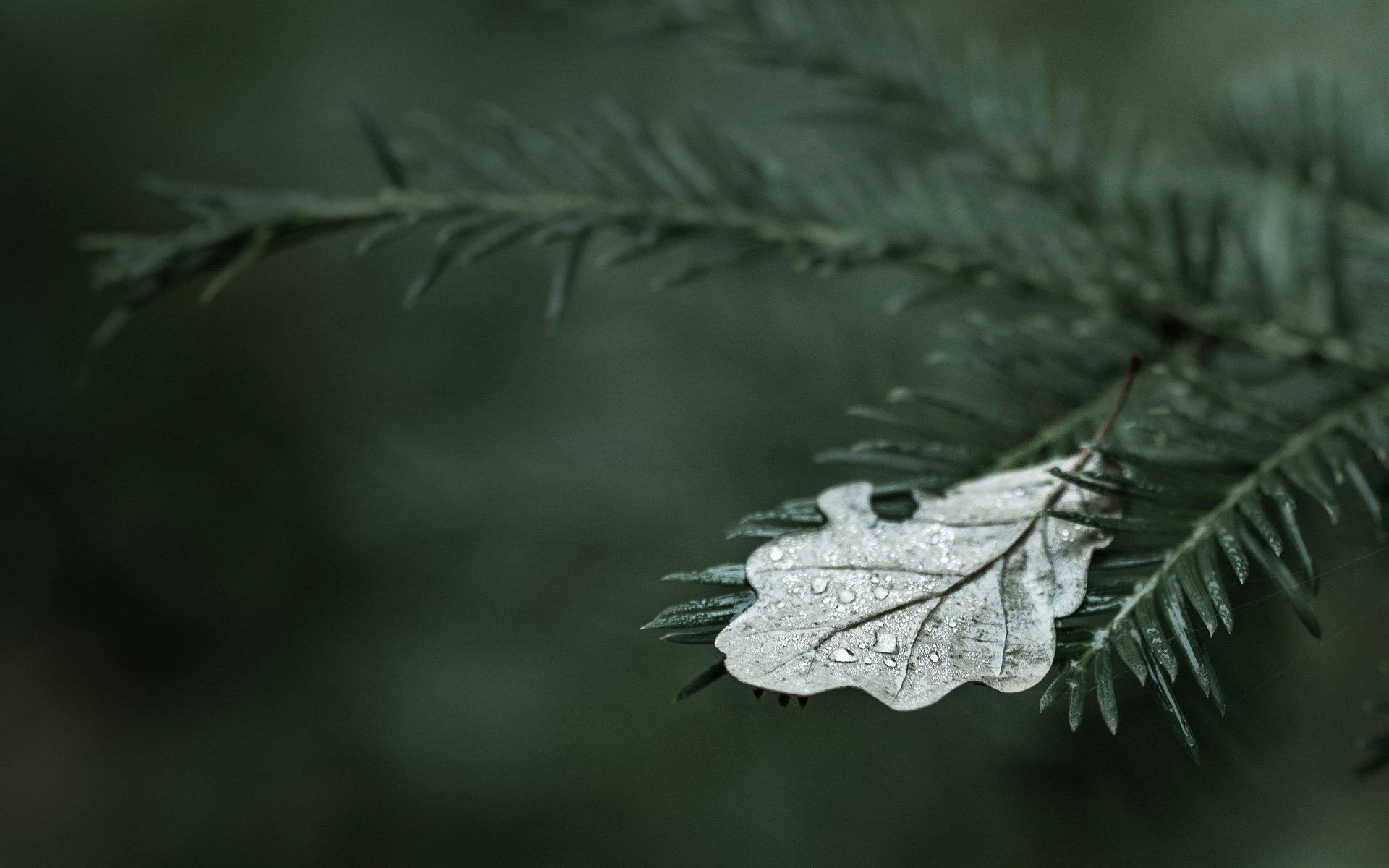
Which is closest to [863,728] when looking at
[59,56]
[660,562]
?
[660,562]

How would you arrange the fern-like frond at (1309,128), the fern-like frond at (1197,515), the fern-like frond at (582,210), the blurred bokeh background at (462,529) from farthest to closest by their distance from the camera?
the blurred bokeh background at (462,529) < the fern-like frond at (1309,128) < the fern-like frond at (582,210) < the fern-like frond at (1197,515)

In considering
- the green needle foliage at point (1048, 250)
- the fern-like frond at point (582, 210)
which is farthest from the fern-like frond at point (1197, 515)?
the fern-like frond at point (582, 210)

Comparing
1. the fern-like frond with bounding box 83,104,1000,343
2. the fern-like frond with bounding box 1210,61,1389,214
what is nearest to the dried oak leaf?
the fern-like frond with bounding box 83,104,1000,343

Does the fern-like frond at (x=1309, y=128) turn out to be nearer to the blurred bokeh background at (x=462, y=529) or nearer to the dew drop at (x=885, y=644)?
the blurred bokeh background at (x=462, y=529)

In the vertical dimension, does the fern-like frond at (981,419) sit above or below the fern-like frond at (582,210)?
below

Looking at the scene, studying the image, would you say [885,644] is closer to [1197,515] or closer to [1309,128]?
[1197,515]

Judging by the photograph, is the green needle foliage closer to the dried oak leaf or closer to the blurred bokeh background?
the dried oak leaf

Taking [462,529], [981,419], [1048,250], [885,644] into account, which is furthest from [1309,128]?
[462,529]
